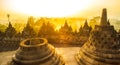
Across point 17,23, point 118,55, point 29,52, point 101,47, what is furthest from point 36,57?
point 17,23

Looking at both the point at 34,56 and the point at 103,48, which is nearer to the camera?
the point at 34,56

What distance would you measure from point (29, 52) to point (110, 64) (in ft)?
24.4

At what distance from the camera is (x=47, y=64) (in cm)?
1180

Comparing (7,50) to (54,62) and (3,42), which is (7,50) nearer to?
(3,42)

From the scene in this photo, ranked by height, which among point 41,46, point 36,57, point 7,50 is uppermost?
point 41,46

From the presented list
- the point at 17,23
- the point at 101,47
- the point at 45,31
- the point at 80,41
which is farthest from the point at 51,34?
the point at 17,23

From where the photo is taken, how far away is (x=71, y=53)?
18438 mm

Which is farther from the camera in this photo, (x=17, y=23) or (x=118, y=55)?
(x=17, y=23)

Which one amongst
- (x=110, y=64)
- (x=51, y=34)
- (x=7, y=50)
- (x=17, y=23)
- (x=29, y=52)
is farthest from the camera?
(x=17, y=23)

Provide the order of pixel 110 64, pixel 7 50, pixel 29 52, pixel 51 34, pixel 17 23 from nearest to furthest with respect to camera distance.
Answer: pixel 29 52
pixel 110 64
pixel 7 50
pixel 51 34
pixel 17 23

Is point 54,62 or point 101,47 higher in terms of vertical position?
point 101,47

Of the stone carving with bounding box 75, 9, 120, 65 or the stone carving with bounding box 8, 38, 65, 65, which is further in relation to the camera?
the stone carving with bounding box 75, 9, 120, 65

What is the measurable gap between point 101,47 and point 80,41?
29.3 ft

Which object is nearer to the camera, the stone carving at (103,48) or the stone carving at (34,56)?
the stone carving at (34,56)
